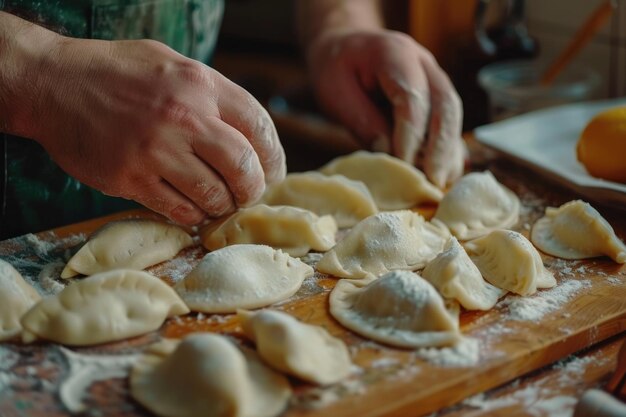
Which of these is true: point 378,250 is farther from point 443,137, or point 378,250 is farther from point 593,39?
point 593,39

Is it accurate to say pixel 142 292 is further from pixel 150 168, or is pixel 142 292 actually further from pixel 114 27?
pixel 114 27

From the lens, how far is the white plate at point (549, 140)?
1.81 meters

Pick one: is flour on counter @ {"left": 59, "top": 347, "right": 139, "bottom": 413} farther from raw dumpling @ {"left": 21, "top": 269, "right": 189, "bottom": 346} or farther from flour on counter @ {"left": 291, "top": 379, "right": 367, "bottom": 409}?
flour on counter @ {"left": 291, "top": 379, "right": 367, "bottom": 409}

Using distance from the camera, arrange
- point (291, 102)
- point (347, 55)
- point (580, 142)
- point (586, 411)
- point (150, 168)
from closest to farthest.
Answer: point (586, 411), point (150, 168), point (580, 142), point (347, 55), point (291, 102)

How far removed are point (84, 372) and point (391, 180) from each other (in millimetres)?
849

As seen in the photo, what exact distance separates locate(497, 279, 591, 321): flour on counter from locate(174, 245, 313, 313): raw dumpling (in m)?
0.35

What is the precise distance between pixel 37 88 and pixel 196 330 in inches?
19.7

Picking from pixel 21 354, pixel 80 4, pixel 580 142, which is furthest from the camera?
pixel 580 142

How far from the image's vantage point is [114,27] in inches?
67.1

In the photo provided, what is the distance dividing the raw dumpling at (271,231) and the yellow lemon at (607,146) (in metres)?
0.64

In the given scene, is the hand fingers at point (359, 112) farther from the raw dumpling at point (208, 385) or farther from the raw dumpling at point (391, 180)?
the raw dumpling at point (208, 385)

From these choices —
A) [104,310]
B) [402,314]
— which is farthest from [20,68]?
[402,314]

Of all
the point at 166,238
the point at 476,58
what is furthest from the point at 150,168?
the point at 476,58

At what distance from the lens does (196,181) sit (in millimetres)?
1398
